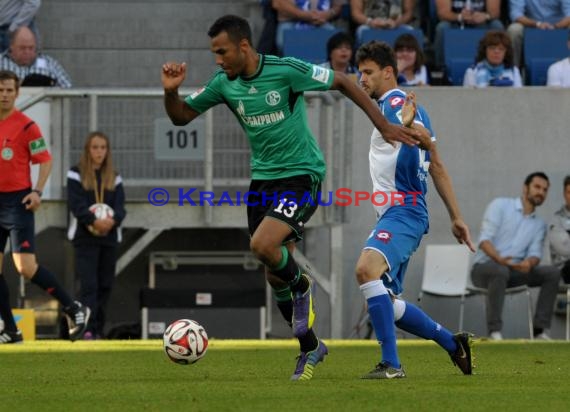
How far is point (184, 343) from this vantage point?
381 inches

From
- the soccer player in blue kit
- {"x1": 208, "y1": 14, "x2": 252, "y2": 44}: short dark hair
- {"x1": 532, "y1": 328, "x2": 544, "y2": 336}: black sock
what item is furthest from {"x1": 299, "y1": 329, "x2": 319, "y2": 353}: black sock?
{"x1": 532, "y1": 328, "x2": 544, "y2": 336}: black sock

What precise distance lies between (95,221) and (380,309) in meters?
7.03

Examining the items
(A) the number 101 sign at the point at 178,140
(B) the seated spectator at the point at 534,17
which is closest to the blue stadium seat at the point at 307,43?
(A) the number 101 sign at the point at 178,140

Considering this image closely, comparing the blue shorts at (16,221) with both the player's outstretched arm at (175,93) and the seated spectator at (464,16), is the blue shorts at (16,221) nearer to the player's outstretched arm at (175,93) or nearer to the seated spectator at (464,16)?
the player's outstretched arm at (175,93)

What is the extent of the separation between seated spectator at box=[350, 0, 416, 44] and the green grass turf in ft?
18.7

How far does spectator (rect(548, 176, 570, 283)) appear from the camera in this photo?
16.6 m

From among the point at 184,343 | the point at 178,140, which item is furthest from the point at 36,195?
the point at 184,343

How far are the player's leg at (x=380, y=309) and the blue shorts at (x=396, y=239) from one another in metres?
0.06

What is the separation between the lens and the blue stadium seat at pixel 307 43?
17891mm

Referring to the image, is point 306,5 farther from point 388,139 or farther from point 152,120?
point 388,139

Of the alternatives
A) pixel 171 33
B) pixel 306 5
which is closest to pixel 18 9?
pixel 171 33

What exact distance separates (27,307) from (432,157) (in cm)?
923

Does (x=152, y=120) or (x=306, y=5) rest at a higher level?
(x=306, y=5)

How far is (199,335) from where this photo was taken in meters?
9.77
